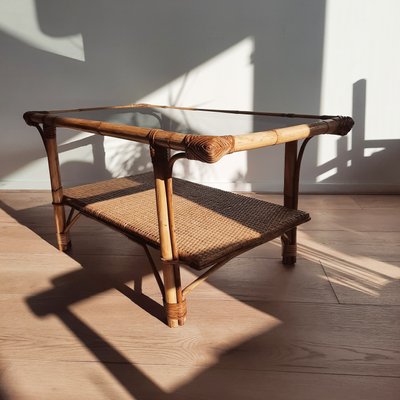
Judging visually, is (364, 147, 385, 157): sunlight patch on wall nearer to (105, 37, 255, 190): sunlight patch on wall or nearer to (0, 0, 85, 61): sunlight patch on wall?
(105, 37, 255, 190): sunlight patch on wall

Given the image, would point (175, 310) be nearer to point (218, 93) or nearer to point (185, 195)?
point (185, 195)

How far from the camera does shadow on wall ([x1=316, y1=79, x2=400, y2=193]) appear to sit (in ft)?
6.80

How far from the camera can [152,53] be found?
82.7 inches

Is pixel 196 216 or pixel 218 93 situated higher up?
pixel 218 93

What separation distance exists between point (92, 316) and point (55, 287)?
23 cm

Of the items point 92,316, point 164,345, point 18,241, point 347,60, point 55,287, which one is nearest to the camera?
→ point 164,345

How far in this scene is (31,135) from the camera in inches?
90.7

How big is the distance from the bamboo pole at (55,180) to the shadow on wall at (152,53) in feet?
2.90

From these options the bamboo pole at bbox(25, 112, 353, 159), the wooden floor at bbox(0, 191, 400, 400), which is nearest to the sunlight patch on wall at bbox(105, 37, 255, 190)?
the wooden floor at bbox(0, 191, 400, 400)

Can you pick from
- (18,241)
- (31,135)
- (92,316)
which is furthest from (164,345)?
(31,135)

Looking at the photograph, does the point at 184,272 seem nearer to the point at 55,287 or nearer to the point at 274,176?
the point at 55,287

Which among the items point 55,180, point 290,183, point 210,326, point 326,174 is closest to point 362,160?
point 326,174

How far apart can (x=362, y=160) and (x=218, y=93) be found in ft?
2.91

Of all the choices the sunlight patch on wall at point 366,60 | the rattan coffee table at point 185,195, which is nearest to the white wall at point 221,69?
the sunlight patch on wall at point 366,60
